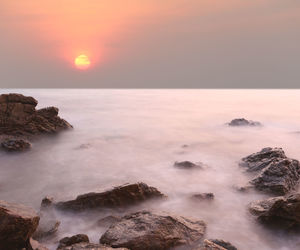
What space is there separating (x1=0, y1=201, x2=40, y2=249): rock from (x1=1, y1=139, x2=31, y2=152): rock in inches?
310

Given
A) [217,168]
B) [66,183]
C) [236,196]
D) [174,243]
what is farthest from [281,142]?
[174,243]

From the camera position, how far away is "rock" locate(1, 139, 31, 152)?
39.5ft

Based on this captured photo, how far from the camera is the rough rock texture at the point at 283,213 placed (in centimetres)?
609

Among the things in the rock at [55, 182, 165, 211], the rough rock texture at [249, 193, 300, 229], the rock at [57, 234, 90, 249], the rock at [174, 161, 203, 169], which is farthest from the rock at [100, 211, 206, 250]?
the rock at [174, 161, 203, 169]

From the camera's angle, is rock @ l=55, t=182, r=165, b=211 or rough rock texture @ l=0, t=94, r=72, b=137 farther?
rough rock texture @ l=0, t=94, r=72, b=137

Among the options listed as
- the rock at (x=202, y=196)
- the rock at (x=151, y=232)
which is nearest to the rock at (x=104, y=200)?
the rock at (x=151, y=232)

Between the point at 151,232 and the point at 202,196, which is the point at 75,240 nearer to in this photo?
the point at 151,232

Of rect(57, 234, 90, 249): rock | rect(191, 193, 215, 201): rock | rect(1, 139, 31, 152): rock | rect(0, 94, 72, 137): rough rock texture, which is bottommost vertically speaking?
rect(57, 234, 90, 249): rock

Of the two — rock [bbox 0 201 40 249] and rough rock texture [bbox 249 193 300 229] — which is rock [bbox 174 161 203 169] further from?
rock [bbox 0 201 40 249]

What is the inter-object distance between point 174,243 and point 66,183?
461cm

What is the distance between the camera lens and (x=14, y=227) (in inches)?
179

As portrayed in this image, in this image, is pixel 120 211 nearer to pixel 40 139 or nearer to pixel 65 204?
pixel 65 204

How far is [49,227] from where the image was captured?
6105 mm

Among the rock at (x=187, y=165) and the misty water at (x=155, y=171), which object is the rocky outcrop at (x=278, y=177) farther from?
the rock at (x=187, y=165)
